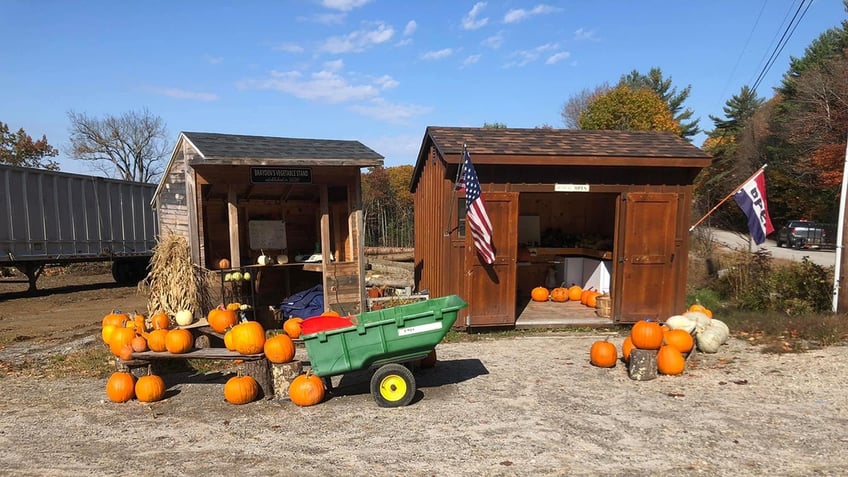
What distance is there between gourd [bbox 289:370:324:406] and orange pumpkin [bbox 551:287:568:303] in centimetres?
739

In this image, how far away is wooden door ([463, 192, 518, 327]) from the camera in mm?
8508

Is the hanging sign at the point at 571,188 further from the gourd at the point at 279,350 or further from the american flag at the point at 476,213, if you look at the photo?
the gourd at the point at 279,350

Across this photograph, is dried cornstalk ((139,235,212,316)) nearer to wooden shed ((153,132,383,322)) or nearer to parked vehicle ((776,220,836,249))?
wooden shed ((153,132,383,322))

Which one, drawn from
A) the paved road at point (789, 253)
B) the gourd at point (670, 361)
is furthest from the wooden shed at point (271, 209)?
the paved road at point (789, 253)

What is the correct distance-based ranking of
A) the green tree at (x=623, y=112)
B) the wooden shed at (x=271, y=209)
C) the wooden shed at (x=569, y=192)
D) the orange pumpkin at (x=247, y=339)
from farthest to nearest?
the green tree at (x=623, y=112), the wooden shed at (x=569, y=192), the wooden shed at (x=271, y=209), the orange pumpkin at (x=247, y=339)

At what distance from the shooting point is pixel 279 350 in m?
5.23

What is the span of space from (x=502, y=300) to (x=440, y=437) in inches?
179

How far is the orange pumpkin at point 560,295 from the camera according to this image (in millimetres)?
11359

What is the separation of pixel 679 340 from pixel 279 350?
4787 millimetres

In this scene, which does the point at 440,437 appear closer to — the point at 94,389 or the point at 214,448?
the point at 214,448

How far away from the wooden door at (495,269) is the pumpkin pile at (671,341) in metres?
2.16

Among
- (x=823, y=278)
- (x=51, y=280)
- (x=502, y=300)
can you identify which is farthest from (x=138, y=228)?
(x=823, y=278)

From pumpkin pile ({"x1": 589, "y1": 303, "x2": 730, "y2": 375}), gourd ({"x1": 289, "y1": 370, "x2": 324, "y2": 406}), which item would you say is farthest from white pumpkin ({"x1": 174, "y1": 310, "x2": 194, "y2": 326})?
pumpkin pile ({"x1": 589, "y1": 303, "x2": 730, "y2": 375})

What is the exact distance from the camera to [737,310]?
A: 9875 mm
